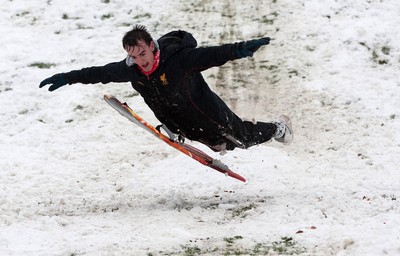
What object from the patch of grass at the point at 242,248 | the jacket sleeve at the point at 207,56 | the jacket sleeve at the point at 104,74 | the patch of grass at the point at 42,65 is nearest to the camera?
the patch of grass at the point at 242,248

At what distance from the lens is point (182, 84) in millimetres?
5871

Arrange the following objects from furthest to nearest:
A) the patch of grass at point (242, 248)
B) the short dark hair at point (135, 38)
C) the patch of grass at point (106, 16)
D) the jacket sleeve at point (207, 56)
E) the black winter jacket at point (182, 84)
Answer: the patch of grass at point (106, 16) < the black winter jacket at point (182, 84) < the short dark hair at point (135, 38) < the jacket sleeve at point (207, 56) < the patch of grass at point (242, 248)

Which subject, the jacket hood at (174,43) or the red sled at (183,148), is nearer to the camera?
the jacket hood at (174,43)

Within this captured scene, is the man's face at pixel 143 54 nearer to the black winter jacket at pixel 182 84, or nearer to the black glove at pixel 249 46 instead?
the black winter jacket at pixel 182 84

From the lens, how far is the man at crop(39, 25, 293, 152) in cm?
560

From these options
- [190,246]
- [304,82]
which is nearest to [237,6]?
[304,82]

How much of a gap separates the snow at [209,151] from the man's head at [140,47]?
162 cm

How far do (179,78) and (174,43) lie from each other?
37 cm

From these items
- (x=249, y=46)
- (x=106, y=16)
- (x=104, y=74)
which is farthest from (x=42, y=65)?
(x=249, y=46)

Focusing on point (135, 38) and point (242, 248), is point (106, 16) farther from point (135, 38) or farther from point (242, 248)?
point (242, 248)

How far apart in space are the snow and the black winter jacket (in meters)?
0.85

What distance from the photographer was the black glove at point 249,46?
17.1 ft

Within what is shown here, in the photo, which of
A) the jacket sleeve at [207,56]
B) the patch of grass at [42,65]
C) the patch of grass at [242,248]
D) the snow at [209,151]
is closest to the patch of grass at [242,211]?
the snow at [209,151]

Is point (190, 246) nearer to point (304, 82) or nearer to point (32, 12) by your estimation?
point (304, 82)
